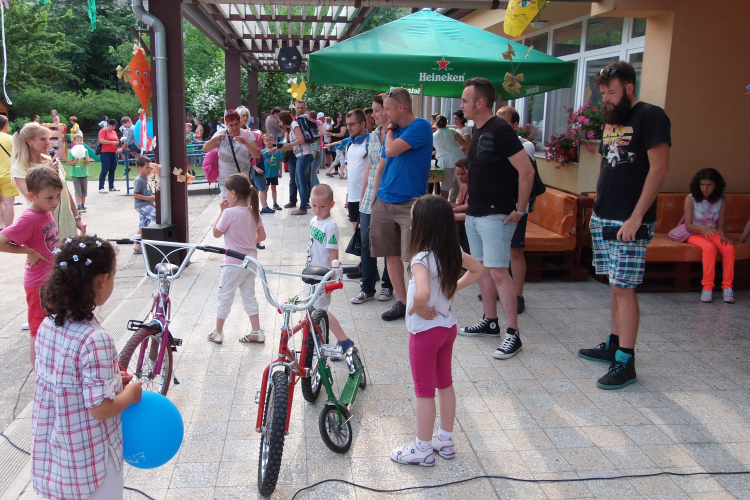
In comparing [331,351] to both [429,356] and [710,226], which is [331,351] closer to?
[429,356]

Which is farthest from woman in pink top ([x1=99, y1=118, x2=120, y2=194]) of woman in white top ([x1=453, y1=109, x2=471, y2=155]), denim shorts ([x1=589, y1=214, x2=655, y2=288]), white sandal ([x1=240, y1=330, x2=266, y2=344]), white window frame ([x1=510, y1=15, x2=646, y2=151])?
denim shorts ([x1=589, y1=214, x2=655, y2=288])

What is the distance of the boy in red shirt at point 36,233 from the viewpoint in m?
3.77

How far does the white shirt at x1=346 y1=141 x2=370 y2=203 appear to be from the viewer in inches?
300

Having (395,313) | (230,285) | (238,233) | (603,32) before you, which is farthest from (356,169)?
(603,32)

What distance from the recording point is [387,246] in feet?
17.7

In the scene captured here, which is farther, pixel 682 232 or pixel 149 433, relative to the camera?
pixel 682 232

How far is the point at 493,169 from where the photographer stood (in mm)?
4637

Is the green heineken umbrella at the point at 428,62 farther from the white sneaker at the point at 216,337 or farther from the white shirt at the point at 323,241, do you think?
the white sneaker at the point at 216,337

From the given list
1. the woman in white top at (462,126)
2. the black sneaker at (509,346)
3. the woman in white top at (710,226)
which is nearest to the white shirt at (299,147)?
the woman in white top at (462,126)

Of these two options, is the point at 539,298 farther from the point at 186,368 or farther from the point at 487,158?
the point at 186,368

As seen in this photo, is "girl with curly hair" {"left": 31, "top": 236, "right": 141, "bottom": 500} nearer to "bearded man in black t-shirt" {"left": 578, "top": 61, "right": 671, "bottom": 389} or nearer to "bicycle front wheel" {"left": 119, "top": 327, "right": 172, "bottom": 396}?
"bicycle front wheel" {"left": 119, "top": 327, "right": 172, "bottom": 396}

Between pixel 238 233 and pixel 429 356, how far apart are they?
217 centimetres

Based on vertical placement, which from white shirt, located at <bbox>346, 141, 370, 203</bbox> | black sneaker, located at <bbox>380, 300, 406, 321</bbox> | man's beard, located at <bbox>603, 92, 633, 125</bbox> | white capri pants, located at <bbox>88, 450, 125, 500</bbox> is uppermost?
man's beard, located at <bbox>603, 92, 633, 125</bbox>

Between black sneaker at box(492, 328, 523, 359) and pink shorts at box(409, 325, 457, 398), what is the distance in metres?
1.63
